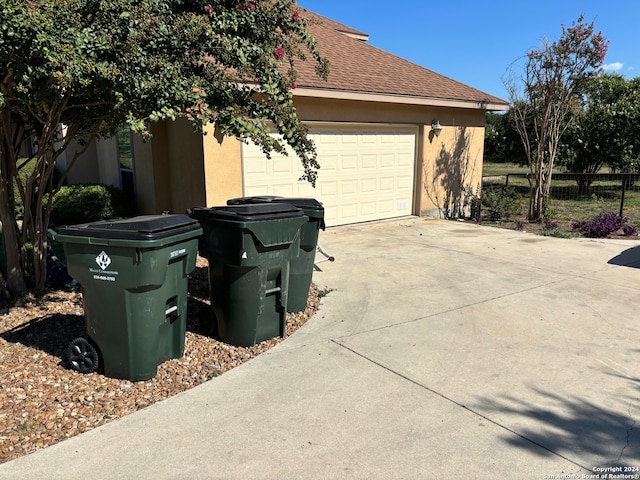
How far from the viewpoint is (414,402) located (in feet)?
11.4

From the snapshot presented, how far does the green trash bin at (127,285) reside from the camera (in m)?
3.45

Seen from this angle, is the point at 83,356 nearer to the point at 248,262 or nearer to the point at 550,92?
the point at 248,262

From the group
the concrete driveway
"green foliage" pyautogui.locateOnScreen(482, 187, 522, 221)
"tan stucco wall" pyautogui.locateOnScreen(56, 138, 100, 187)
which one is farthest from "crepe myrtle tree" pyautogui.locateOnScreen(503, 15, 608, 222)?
"tan stucco wall" pyautogui.locateOnScreen(56, 138, 100, 187)

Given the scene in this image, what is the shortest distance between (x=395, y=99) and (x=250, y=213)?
7.39m

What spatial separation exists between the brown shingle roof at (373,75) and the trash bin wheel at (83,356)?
255 inches

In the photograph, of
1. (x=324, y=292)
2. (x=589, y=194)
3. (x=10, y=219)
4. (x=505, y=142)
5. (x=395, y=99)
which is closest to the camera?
(x=10, y=219)

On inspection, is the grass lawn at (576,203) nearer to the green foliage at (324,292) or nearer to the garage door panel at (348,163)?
the garage door panel at (348,163)

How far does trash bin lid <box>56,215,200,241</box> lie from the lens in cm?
344

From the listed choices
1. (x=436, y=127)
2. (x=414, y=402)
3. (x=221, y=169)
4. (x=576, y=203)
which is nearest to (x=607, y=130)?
(x=576, y=203)

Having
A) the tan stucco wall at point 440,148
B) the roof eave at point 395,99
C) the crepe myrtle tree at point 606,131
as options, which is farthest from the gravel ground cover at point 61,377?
the crepe myrtle tree at point 606,131

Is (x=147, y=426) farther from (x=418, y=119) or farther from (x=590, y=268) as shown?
(x=418, y=119)

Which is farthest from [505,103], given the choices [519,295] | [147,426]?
[147,426]

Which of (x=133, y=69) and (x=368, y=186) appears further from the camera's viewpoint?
(x=368, y=186)
